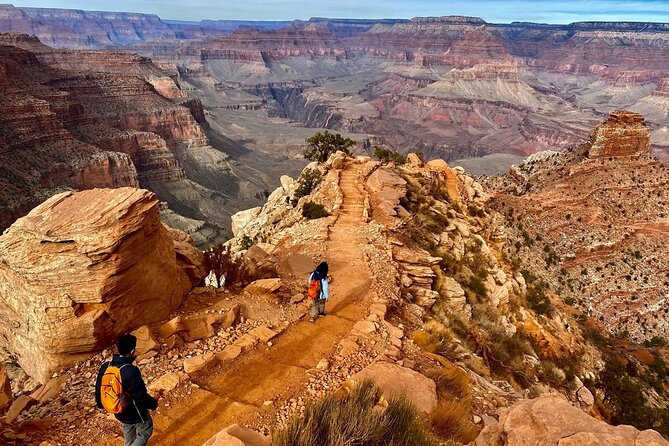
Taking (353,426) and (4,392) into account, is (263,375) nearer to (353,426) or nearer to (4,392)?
(353,426)

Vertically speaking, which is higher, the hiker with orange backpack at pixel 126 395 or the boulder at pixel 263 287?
the hiker with orange backpack at pixel 126 395

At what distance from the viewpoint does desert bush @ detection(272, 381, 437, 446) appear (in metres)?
5.45

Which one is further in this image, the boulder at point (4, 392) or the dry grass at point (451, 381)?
the dry grass at point (451, 381)

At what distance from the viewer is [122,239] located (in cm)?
887

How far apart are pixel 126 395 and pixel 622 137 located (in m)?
45.0

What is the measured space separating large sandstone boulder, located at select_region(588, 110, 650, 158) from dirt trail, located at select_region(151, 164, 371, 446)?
1404 inches

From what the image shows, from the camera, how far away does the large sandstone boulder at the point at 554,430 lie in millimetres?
5328

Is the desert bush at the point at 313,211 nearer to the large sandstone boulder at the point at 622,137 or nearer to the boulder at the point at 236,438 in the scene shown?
the boulder at the point at 236,438

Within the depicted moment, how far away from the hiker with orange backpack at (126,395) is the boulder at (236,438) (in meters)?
1.08

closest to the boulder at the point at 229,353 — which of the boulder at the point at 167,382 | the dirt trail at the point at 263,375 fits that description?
the dirt trail at the point at 263,375

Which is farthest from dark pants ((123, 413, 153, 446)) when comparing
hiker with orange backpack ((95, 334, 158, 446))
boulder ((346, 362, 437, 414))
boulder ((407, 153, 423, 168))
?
boulder ((407, 153, 423, 168))

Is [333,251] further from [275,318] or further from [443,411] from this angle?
[443,411]

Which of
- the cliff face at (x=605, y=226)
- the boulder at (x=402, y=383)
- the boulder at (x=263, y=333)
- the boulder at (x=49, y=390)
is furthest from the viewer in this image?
the cliff face at (x=605, y=226)

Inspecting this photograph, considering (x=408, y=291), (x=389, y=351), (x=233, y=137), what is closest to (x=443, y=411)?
(x=389, y=351)
